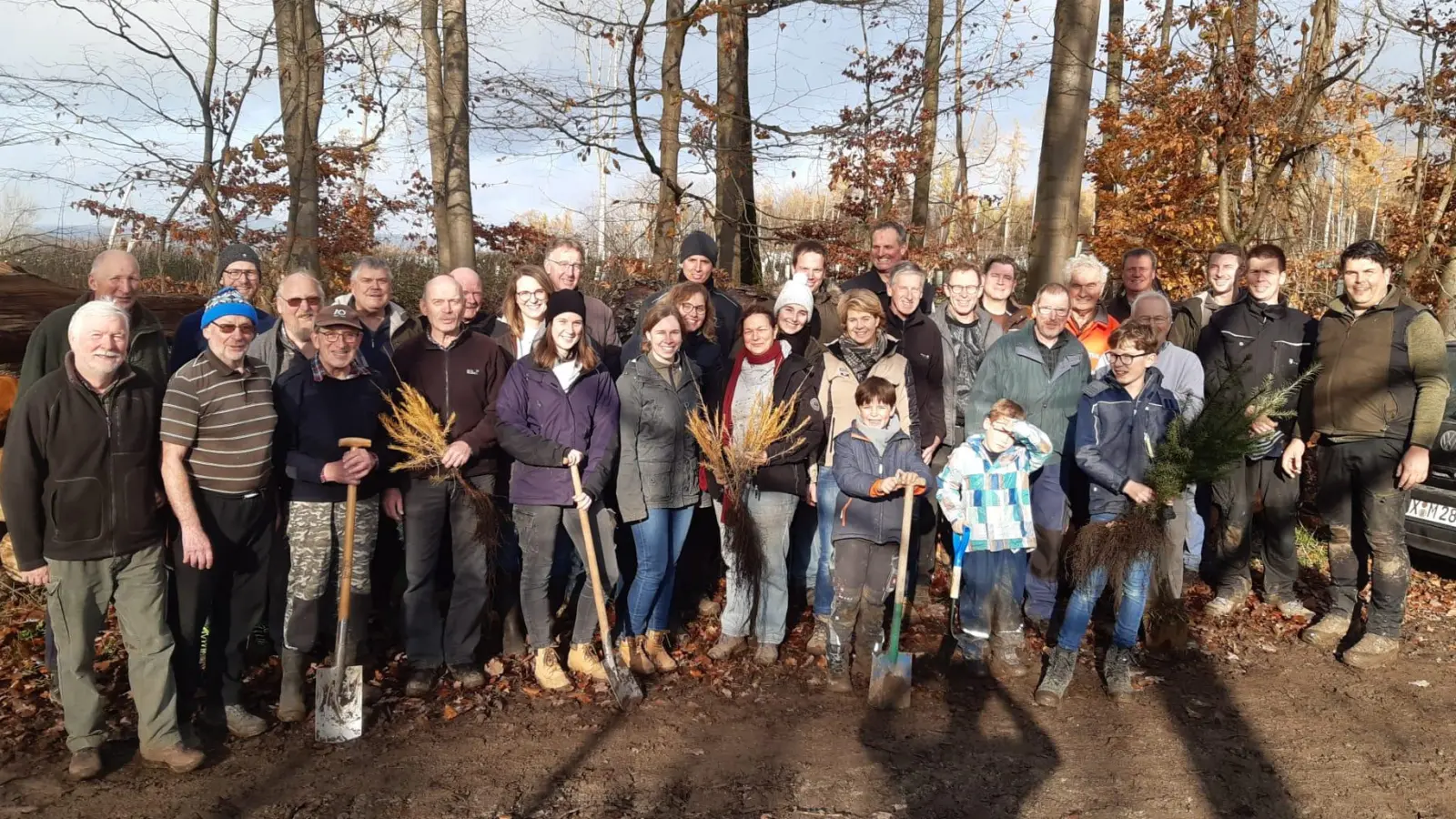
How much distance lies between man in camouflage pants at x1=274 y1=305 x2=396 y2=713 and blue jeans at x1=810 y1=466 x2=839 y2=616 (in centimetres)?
249

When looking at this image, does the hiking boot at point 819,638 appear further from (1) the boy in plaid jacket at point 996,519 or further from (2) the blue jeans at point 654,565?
(2) the blue jeans at point 654,565

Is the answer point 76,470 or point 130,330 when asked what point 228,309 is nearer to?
point 76,470

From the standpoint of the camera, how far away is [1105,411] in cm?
507

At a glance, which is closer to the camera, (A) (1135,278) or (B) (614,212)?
(A) (1135,278)

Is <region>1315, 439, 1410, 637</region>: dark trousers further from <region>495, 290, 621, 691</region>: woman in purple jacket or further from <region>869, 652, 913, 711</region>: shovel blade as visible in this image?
<region>495, 290, 621, 691</region>: woman in purple jacket

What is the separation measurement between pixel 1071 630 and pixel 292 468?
4168mm

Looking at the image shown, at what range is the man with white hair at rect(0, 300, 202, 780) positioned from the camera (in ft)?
12.5

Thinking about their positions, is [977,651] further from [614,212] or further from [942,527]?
[614,212]

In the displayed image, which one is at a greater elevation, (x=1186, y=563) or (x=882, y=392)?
(x=882, y=392)

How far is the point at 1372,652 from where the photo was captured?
5551 mm

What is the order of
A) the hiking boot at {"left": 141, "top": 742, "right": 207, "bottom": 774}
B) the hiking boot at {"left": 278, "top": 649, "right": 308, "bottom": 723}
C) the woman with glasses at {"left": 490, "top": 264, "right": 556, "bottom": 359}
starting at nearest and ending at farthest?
the hiking boot at {"left": 141, "top": 742, "right": 207, "bottom": 774}, the hiking boot at {"left": 278, "top": 649, "right": 308, "bottom": 723}, the woman with glasses at {"left": 490, "top": 264, "right": 556, "bottom": 359}

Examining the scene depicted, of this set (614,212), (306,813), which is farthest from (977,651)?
(614,212)

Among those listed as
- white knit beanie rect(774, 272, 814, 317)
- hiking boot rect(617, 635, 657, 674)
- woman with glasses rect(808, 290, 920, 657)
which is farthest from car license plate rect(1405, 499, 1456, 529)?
hiking boot rect(617, 635, 657, 674)

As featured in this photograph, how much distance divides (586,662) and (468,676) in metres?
0.65
